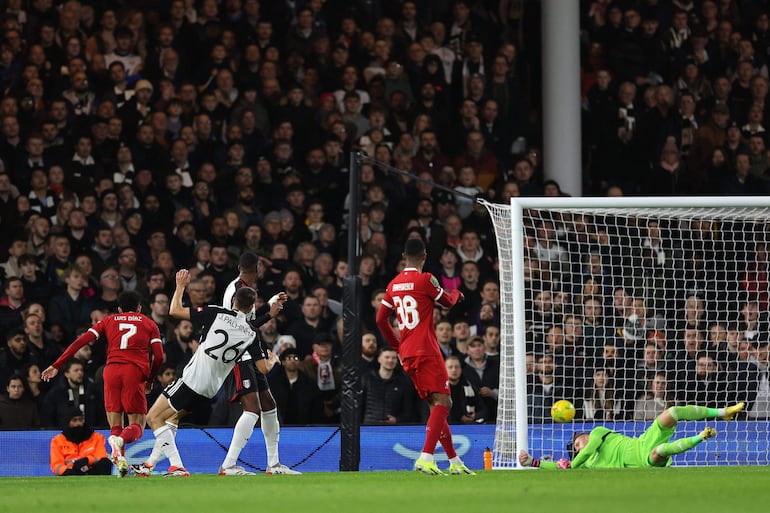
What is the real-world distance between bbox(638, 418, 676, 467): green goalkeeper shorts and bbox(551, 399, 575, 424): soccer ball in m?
Answer: 0.81

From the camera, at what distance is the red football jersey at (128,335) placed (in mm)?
11984

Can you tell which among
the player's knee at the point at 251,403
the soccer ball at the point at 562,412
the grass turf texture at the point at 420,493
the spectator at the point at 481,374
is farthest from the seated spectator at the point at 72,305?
the soccer ball at the point at 562,412

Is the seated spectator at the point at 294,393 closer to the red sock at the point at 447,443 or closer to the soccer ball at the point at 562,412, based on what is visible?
the soccer ball at the point at 562,412

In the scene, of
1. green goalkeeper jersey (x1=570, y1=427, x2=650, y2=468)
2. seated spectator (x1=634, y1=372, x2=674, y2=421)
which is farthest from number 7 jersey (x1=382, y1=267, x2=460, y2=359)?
seated spectator (x1=634, y1=372, x2=674, y2=421)

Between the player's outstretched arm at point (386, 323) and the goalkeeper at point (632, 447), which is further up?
the player's outstretched arm at point (386, 323)

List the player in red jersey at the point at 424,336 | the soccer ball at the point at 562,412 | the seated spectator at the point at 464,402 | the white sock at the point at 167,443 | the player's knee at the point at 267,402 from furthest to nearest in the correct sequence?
the seated spectator at the point at 464,402 → the soccer ball at the point at 562,412 → the player's knee at the point at 267,402 → the white sock at the point at 167,443 → the player in red jersey at the point at 424,336

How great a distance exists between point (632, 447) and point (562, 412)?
821 millimetres

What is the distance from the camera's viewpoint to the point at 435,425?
10.5 metres

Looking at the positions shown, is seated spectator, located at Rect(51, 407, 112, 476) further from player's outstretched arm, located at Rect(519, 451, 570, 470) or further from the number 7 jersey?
player's outstretched arm, located at Rect(519, 451, 570, 470)

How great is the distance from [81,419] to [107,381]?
1.42 ft

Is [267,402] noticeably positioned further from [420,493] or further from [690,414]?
[420,493]

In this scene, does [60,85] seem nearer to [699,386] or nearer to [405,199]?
[405,199]

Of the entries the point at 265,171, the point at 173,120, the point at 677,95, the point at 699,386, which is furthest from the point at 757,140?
the point at 173,120

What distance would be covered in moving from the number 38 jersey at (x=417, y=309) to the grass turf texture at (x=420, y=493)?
1206 millimetres
